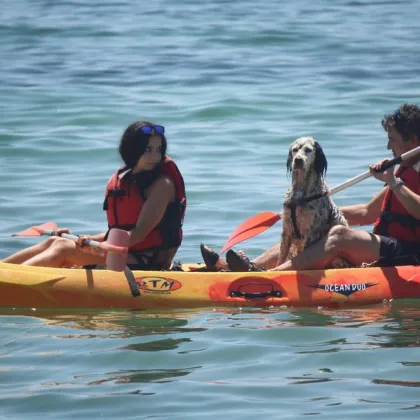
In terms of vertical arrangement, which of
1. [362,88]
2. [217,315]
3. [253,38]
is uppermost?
[253,38]

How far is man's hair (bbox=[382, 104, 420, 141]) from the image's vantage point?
319 inches

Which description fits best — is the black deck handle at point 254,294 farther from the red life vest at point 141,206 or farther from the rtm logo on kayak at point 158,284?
the red life vest at point 141,206

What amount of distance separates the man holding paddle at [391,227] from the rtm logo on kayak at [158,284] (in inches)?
17.4

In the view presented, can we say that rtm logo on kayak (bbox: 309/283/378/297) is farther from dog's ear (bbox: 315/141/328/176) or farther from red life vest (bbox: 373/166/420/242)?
dog's ear (bbox: 315/141/328/176)

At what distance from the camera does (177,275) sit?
8.24 meters

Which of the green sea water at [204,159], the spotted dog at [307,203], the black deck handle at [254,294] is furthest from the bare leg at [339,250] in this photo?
the green sea water at [204,159]

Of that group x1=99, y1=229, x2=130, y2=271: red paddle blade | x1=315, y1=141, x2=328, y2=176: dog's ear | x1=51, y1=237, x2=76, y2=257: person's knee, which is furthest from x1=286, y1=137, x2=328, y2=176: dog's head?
x1=51, y1=237, x2=76, y2=257: person's knee

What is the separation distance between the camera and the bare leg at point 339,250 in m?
8.20

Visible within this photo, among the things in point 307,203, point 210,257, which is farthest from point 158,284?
point 307,203

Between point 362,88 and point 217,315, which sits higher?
point 362,88

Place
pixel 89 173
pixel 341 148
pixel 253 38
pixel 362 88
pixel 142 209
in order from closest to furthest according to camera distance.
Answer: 1. pixel 142 209
2. pixel 89 173
3. pixel 341 148
4. pixel 362 88
5. pixel 253 38

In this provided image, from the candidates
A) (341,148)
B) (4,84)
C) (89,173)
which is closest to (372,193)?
(341,148)

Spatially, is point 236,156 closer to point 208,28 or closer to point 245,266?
point 245,266

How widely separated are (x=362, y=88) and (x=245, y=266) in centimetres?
1047
